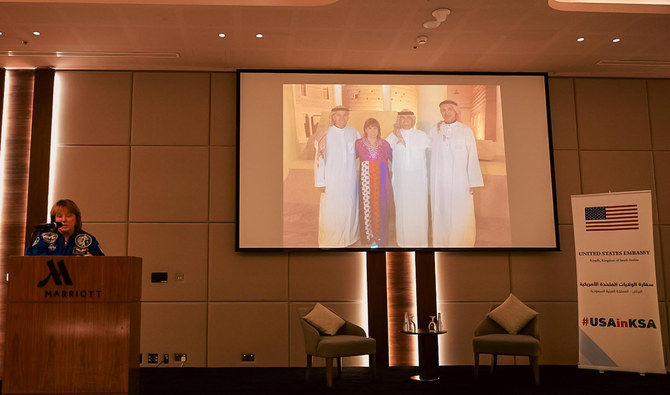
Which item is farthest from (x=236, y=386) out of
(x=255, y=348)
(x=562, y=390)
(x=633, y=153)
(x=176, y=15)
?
(x=633, y=153)

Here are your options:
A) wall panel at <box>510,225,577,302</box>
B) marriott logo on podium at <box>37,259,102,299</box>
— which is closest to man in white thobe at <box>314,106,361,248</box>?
wall panel at <box>510,225,577,302</box>

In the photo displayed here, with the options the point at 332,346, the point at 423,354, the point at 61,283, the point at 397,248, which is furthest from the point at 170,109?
the point at 423,354

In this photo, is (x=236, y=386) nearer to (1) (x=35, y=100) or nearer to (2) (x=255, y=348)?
(2) (x=255, y=348)

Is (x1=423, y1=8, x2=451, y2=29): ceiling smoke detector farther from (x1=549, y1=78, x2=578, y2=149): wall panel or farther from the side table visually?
the side table

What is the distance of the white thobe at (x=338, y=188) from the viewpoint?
692 cm

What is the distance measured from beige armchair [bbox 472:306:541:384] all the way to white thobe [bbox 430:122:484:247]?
1.11 metres

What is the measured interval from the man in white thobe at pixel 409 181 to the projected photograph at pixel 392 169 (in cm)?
1

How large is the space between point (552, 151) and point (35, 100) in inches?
245

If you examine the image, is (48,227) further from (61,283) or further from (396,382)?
(396,382)

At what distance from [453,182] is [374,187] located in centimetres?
96

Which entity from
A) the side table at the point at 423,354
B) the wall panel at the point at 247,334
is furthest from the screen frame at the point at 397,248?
the side table at the point at 423,354

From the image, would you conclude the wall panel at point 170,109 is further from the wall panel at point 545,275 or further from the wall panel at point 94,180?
the wall panel at point 545,275

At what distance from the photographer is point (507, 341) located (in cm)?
584

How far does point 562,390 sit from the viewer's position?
543 cm
